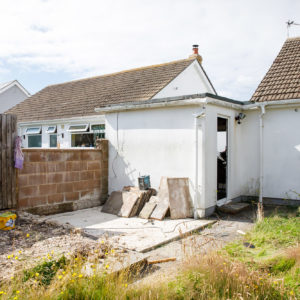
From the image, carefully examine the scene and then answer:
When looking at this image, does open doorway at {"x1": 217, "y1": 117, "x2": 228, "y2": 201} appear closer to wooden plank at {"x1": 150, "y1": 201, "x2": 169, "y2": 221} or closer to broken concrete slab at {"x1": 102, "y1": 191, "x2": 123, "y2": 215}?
wooden plank at {"x1": 150, "y1": 201, "x2": 169, "y2": 221}

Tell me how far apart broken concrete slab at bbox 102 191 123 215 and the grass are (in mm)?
3729

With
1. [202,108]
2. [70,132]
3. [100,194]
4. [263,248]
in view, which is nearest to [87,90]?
[70,132]

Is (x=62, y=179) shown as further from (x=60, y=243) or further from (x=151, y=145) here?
(x=60, y=243)

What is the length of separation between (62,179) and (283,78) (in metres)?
7.75

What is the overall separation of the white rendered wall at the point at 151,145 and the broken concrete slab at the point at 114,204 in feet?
Result: 2.10

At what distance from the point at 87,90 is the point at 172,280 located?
47.6 feet

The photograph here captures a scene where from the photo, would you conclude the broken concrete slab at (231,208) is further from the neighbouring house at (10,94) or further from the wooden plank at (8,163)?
the neighbouring house at (10,94)

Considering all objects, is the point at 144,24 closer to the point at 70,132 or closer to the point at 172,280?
the point at 172,280

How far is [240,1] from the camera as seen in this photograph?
298 inches

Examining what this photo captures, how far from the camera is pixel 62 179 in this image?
8.07 m

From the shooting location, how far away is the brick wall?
7.30 metres

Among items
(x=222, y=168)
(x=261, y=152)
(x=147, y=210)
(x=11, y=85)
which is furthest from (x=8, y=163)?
(x=11, y=85)

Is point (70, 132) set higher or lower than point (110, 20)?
lower

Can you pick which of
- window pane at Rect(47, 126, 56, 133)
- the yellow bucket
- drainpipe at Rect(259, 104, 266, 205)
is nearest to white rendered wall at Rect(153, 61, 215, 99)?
drainpipe at Rect(259, 104, 266, 205)
